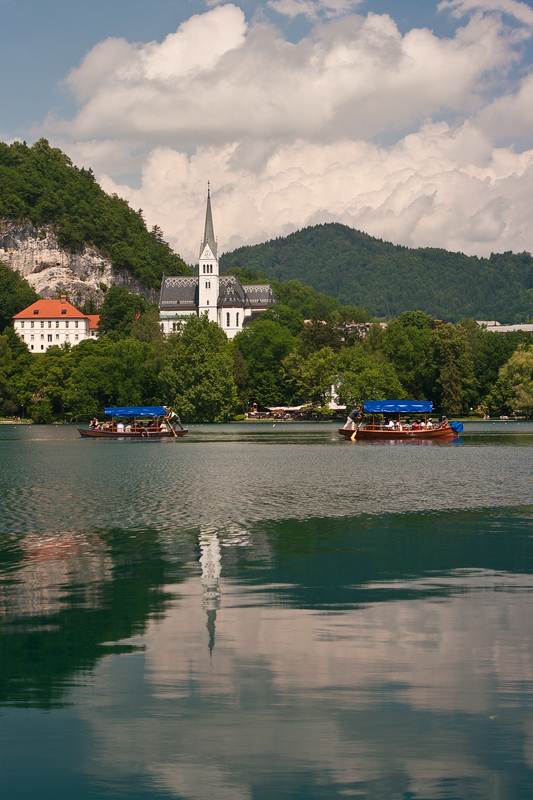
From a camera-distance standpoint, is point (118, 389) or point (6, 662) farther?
point (118, 389)

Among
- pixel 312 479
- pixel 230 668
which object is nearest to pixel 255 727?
pixel 230 668

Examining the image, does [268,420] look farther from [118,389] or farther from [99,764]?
[99,764]

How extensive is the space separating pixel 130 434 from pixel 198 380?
2897cm

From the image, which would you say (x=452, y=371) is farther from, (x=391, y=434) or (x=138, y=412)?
(x=138, y=412)

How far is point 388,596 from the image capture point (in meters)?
14.5

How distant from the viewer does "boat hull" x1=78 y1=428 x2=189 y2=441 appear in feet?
300

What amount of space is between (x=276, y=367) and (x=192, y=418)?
1161 inches

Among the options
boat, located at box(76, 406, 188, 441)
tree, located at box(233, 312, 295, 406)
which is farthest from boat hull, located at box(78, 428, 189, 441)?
tree, located at box(233, 312, 295, 406)

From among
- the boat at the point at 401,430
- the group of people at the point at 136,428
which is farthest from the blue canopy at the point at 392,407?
the group of people at the point at 136,428

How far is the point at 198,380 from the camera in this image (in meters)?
122

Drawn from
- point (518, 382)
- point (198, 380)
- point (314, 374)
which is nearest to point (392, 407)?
point (198, 380)

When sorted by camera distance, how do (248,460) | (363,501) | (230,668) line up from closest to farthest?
(230,668) < (363,501) < (248,460)

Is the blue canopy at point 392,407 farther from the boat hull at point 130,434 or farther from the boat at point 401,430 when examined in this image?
the boat hull at point 130,434

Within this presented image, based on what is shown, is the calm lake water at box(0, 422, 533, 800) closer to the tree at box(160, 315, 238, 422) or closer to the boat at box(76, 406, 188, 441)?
the boat at box(76, 406, 188, 441)
